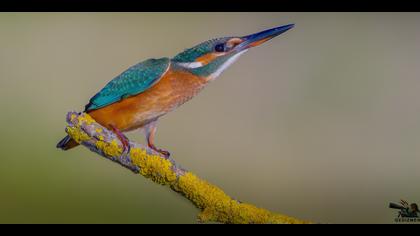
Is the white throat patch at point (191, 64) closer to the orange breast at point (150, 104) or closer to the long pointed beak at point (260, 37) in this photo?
the orange breast at point (150, 104)

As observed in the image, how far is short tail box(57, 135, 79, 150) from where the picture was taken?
→ 7.58 ft

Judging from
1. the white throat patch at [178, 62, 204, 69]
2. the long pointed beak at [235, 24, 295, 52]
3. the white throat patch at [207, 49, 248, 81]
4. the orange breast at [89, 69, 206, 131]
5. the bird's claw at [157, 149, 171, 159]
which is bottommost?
the bird's claw at [157, 149, 171, 159]

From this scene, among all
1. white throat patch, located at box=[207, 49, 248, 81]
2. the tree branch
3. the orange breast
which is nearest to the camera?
the tree branch

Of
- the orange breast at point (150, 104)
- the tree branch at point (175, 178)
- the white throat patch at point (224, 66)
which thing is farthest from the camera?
the white throat patch at point (224, 66)

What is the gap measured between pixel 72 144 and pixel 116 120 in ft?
0.78

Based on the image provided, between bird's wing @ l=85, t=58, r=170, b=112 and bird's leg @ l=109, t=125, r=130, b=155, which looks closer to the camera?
bird's leg @ l=109, t=125, r=130, b=155

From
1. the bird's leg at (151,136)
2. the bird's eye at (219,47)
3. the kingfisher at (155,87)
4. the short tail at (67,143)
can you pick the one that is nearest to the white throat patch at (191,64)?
the kingfisher at (155,87)

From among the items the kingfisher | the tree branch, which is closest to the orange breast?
the kingfisher

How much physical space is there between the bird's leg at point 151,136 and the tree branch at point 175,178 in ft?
0.53

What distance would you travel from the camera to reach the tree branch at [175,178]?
216cm

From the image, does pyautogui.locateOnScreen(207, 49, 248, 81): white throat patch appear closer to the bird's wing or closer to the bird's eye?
the bird's eye

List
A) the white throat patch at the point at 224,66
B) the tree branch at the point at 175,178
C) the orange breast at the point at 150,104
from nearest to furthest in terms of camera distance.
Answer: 1. the tree branch at the point at 175,178
2. the orange breast at the point at 150,104
3. the white throat patch at the point at 224,66
